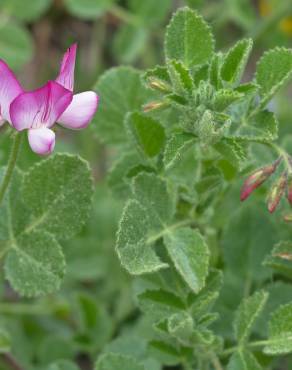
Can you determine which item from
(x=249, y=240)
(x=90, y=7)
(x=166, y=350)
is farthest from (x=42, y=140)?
(x=90, y=7)

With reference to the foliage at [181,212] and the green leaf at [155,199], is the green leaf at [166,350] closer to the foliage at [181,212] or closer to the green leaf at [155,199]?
the foliage at [181,212]

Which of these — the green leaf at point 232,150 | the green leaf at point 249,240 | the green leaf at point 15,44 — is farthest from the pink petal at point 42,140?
the green leaf at point 15,44

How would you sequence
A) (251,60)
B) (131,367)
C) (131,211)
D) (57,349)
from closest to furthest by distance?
(131,211) < (131,367) < (57,349) < (251,60)

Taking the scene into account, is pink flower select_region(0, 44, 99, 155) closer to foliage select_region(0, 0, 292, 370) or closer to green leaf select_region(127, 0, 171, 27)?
foliage select_region(0, 0, 292, 370)

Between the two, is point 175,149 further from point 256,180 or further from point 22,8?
point 22,8

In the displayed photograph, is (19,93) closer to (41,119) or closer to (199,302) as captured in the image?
(41,119)

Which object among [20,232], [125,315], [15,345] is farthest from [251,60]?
[20,232]
